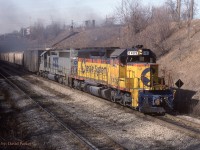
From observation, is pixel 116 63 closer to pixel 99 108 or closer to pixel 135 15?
pixel 99 108

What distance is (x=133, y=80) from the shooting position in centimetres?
1562

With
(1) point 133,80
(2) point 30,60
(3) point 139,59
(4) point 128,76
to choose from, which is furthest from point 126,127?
(2) point 30,60

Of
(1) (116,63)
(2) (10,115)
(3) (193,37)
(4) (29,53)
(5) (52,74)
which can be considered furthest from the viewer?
(4) (29,53)

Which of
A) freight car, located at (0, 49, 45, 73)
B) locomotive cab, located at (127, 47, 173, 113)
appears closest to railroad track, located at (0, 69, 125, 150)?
locomotive cab, located at (127, 47, 173, 113)

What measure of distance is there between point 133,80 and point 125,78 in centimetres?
40

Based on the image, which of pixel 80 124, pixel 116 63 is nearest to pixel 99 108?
pixel 116 63

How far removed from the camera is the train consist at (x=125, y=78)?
14.8m

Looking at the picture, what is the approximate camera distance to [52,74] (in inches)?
1246

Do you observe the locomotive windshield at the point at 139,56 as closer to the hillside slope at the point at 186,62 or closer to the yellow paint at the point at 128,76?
the yellow paint at the point at 128,76

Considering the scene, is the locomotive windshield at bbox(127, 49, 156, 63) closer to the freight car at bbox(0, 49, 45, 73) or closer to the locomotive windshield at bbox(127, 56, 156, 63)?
the locomotive windshield at bbox(127, 56, 156, 63)

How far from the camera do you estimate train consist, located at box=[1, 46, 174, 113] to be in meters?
14.8

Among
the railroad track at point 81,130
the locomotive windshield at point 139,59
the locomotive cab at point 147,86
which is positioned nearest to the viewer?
the railroad track at point 81,130

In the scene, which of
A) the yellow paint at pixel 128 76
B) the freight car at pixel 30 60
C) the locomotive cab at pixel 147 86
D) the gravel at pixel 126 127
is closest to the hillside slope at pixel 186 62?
the locomotive cab at pixel 147 86

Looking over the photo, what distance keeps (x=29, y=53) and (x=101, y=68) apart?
25021mm
